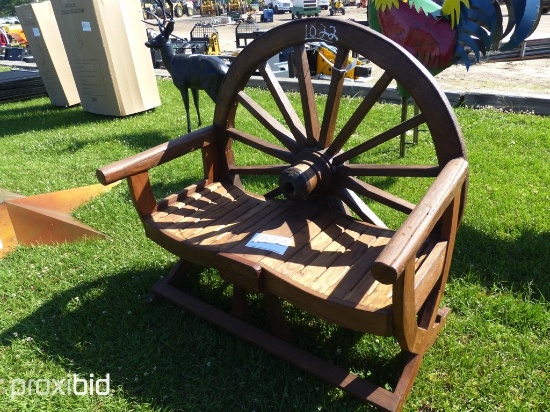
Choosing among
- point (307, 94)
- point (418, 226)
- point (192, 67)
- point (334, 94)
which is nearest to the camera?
point (418, 226)

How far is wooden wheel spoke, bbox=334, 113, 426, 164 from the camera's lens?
1.81 meters

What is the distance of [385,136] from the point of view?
193 cm

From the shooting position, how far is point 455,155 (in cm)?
166

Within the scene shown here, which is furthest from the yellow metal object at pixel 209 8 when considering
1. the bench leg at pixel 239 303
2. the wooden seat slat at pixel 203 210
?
the bench leg at pixel 239 303

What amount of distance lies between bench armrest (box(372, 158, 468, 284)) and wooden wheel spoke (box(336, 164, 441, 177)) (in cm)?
19

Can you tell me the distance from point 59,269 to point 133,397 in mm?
1218

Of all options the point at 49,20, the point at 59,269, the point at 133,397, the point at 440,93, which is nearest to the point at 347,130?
the point at 440,93

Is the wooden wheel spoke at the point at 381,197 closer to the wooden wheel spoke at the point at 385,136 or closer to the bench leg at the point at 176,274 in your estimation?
the wooden wheel spoke at the point at 385,136

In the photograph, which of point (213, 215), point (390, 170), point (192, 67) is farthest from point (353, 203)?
point (192, 67)

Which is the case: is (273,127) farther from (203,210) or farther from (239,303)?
(239,303)

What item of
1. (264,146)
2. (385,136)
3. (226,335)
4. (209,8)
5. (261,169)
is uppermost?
(385,136)

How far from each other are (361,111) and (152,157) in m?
0.99

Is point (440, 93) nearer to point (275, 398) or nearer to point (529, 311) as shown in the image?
point (529, 311)

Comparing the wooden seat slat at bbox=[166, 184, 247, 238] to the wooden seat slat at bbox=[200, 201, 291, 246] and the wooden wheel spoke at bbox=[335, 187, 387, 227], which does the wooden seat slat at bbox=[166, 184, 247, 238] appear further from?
the wooden wheel spoke at bbox=[335, 187, 387, 227]
